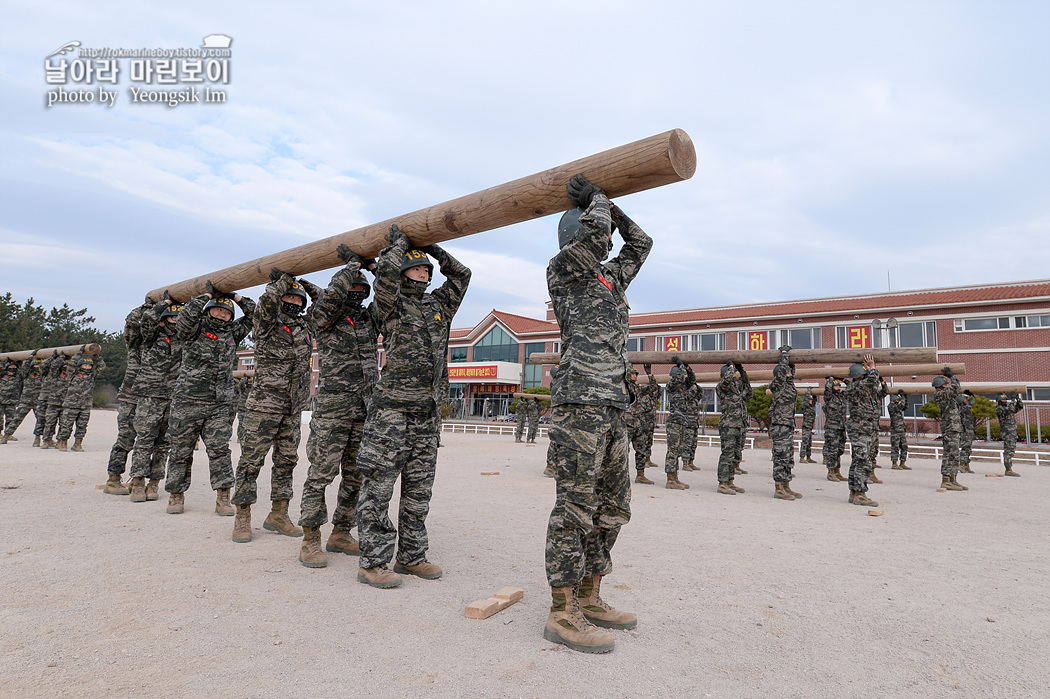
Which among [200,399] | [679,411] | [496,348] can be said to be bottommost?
[679,411]

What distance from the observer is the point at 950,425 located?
11789mm

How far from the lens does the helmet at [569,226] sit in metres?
3.24

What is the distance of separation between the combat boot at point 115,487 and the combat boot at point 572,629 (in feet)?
22.2

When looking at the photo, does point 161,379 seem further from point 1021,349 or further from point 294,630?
point 1021,349

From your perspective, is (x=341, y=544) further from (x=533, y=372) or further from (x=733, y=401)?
(x=533, y=372)

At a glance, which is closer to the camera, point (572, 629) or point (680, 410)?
point (572, 629)

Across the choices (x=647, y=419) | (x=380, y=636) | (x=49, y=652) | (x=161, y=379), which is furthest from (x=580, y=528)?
(x=647, y=419)

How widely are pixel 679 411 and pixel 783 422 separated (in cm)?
236

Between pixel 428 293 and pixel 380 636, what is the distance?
246cm

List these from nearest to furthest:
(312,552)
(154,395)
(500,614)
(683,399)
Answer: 1. (500,614)
2. (312,552)
3. (154,395)
4. (683,399)

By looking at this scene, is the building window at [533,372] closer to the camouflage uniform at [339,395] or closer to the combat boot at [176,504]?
the combat boot at [176,504]

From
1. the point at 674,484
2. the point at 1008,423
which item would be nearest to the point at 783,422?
the point at 674,484

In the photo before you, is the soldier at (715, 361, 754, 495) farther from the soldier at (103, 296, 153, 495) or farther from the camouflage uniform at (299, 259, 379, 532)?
the soldier at (103, 296, 153, 495)

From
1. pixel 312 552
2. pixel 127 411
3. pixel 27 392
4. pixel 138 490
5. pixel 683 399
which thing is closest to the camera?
pixel 312 552
